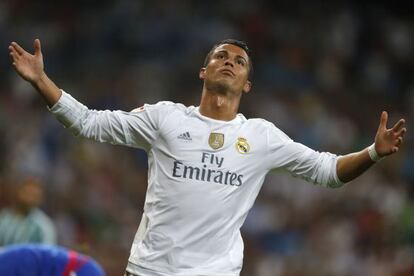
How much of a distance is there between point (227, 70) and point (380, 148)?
2.94 feet

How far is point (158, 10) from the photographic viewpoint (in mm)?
15086

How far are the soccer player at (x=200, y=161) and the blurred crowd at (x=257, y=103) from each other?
4.86 m

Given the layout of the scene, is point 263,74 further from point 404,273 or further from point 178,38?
A: point 404,273

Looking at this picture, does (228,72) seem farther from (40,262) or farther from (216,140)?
(40,262)

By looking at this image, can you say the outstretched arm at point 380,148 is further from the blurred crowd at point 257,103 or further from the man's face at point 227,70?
the blurred crowd at point 257,103

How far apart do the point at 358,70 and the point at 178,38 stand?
2.80m

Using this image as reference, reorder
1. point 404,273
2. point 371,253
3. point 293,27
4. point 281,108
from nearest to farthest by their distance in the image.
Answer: point 404,273, point 371,253, point 281,108, point 293,27

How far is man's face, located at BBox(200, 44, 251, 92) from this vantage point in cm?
539

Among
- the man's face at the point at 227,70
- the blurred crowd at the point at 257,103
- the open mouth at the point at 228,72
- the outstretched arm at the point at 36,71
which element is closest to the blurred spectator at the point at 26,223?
the blurred crowd at the point at 257,103

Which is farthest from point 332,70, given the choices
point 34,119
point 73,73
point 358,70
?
point 34,119

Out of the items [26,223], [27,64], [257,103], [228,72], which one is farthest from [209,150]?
[257,103]

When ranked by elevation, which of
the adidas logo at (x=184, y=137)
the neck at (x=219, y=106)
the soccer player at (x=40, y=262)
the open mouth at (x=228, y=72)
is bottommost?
the soccer player at (x=40, y=262)

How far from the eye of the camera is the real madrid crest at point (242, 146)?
17.1 feet

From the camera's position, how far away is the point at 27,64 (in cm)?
496
